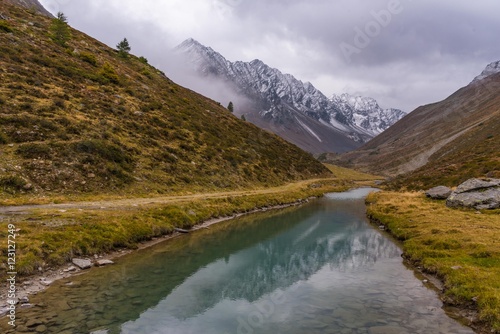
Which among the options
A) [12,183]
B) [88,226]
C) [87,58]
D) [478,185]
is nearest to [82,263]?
[88,226]

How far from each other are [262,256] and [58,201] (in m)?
21.4

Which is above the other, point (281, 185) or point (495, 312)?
point (281, 185)

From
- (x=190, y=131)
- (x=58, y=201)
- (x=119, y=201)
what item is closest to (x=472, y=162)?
(x=190, y=131)

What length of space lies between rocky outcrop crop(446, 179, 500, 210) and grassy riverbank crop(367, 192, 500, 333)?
1.91 meters

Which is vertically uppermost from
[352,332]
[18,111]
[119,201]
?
[18,111]

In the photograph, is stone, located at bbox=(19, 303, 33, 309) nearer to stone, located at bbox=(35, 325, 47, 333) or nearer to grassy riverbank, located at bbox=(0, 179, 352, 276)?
stone, located at bbox=(35, 325, 47, 333)

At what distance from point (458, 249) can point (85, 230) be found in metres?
28.6

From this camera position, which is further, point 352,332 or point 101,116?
point 101,116

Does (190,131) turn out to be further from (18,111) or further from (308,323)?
(308,323)

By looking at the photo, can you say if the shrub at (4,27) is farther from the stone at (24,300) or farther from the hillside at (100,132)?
the stone at (24,300)

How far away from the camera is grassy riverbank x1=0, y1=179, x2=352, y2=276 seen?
21.7 m

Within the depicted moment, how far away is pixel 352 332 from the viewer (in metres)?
15.6

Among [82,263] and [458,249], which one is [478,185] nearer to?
[458,249]

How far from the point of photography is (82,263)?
22.9 meters
